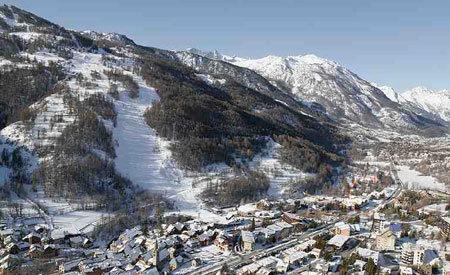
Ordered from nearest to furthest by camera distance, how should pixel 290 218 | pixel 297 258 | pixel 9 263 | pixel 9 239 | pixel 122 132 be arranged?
pixel 297 258 → pixel 9 263 → pixel 9 239 → pixel 290 218 → pixel 122 132

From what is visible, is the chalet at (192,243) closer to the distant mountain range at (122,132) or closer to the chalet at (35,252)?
the chalet at (35,252)

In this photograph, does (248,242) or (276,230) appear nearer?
(248,242)

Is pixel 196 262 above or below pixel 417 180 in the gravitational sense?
below

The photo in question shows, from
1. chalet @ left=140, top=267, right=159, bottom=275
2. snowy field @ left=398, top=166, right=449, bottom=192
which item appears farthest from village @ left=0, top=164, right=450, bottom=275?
snowy field @ left=398, top=166, right=449, bottom=192

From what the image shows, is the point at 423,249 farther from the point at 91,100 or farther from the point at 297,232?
the point at 91,100

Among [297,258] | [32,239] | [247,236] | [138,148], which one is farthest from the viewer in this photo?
[138,148]

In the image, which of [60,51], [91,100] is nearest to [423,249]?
[91,100]

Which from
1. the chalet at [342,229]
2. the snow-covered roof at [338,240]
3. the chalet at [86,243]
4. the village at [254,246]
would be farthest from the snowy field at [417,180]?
the chalet at [86,243]

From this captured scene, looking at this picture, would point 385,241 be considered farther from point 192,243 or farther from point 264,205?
point 264,205

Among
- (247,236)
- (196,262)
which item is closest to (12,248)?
(196,262)
